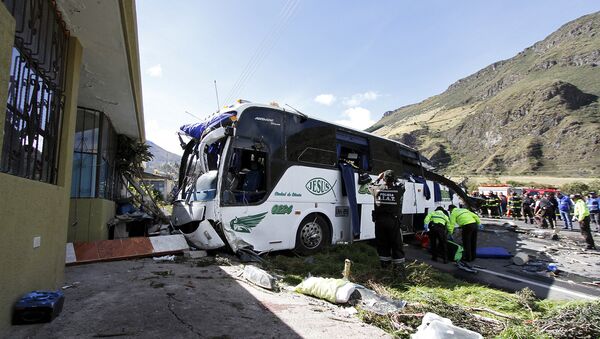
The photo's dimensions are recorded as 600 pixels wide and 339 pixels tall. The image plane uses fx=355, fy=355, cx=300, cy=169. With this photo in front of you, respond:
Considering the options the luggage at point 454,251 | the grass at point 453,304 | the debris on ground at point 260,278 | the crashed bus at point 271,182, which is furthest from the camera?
the luggage at point 454,251

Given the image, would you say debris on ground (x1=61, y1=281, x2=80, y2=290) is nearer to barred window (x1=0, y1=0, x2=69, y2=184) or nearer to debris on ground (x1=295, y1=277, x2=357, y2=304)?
barred window (x1=0, y1=0, x2=69, y2=184)

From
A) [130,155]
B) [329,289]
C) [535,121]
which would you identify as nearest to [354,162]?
[329,289]

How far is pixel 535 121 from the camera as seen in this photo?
281 ft

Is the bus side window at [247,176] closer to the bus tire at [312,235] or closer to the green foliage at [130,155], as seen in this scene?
the bus tire at [312,235]

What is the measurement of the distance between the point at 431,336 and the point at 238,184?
480cm

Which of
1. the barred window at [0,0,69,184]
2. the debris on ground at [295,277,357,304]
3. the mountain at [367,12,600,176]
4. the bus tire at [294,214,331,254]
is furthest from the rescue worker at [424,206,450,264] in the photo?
the mountain at [367,12,600,176]

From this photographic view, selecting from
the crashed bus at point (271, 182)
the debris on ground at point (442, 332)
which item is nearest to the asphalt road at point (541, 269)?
the crashed bus at point (271, 182)

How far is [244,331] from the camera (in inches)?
123

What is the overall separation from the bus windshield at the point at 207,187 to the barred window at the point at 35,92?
2.70m

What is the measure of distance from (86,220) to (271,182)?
416cm

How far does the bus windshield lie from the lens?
651 cm

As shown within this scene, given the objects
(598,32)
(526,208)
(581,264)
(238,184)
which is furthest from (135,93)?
(598,32)

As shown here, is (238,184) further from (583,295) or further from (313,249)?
(583,295)

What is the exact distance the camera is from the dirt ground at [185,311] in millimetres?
3008
